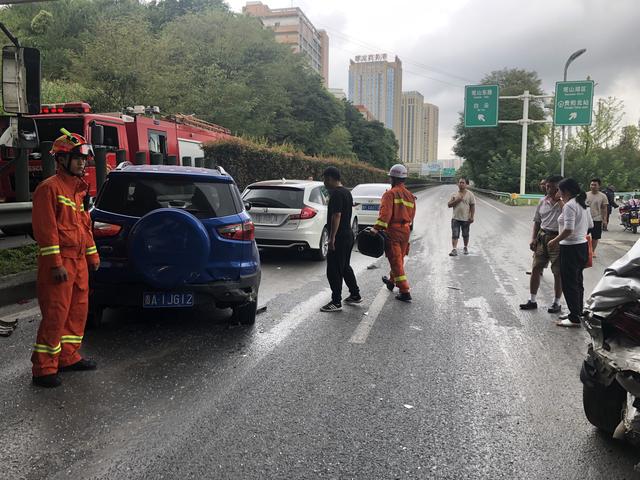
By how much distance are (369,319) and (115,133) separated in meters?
9.24

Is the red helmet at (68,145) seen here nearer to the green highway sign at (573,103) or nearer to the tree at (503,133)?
the green highway sign at (573,103)

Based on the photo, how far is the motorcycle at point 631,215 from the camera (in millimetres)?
17609

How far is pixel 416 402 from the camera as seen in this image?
3848mm

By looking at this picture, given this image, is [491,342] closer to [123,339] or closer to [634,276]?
[634,276]

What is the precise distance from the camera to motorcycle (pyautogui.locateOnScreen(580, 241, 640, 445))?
2896mm

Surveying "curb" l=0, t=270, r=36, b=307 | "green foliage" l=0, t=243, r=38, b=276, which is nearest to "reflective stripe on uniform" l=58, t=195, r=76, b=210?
"curb" l=0, t=270, r=36, b=307

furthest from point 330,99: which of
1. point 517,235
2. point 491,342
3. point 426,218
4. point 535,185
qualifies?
point 491,342

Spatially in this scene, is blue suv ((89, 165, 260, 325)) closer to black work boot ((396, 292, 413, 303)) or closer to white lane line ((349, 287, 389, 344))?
white lane line ((349, 287, 389, 344))

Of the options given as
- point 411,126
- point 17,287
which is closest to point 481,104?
point 17,287

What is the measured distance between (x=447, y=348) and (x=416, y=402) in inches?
56.5

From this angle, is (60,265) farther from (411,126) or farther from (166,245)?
(411,126)

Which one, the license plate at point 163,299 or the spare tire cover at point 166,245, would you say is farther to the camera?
the license plate at point 163,299

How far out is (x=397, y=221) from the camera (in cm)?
720

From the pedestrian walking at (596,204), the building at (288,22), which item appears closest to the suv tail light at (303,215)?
the pedestrian walking at (596,204)
